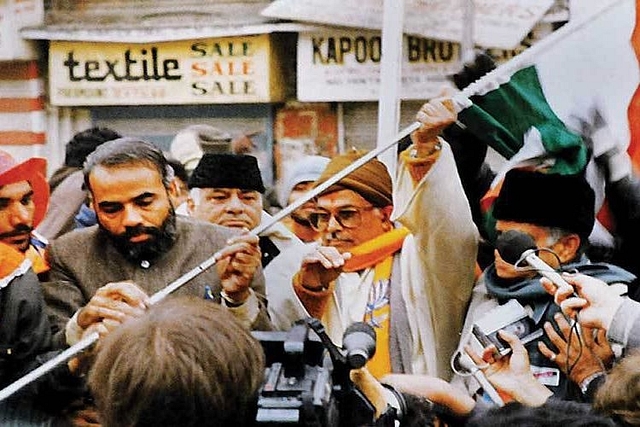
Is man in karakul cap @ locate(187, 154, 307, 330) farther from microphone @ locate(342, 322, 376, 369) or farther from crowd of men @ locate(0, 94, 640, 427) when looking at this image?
microphone @ locate(342, 322, 376, 369)

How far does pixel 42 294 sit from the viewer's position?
241cm

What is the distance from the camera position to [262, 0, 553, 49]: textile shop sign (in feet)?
9.16

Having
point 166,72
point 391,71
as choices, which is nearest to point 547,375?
point 391,71

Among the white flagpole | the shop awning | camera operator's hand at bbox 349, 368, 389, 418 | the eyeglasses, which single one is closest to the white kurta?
the eyeglasses

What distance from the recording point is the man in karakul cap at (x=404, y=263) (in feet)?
8.20

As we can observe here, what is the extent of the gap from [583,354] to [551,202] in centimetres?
41

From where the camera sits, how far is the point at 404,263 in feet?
8.58

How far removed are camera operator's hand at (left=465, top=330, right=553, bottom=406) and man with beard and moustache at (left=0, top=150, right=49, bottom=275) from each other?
1094 mm

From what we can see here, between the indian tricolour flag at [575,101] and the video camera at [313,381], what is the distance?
1078 millimetres

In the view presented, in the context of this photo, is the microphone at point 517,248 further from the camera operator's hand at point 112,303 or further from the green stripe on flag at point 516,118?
the camera operator's hand at point 112,303

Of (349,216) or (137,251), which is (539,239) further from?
(137,251)

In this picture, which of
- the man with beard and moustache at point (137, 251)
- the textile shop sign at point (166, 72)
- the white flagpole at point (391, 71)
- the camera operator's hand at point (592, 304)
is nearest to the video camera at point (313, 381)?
the camera operator's hand at point (592, 304)

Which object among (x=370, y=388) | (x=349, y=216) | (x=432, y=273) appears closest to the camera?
(x=370, y=388)

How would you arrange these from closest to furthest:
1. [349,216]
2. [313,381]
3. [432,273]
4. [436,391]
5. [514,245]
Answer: [313,381]
[436,391]
[514,245]
[432,273]
[349,216]
